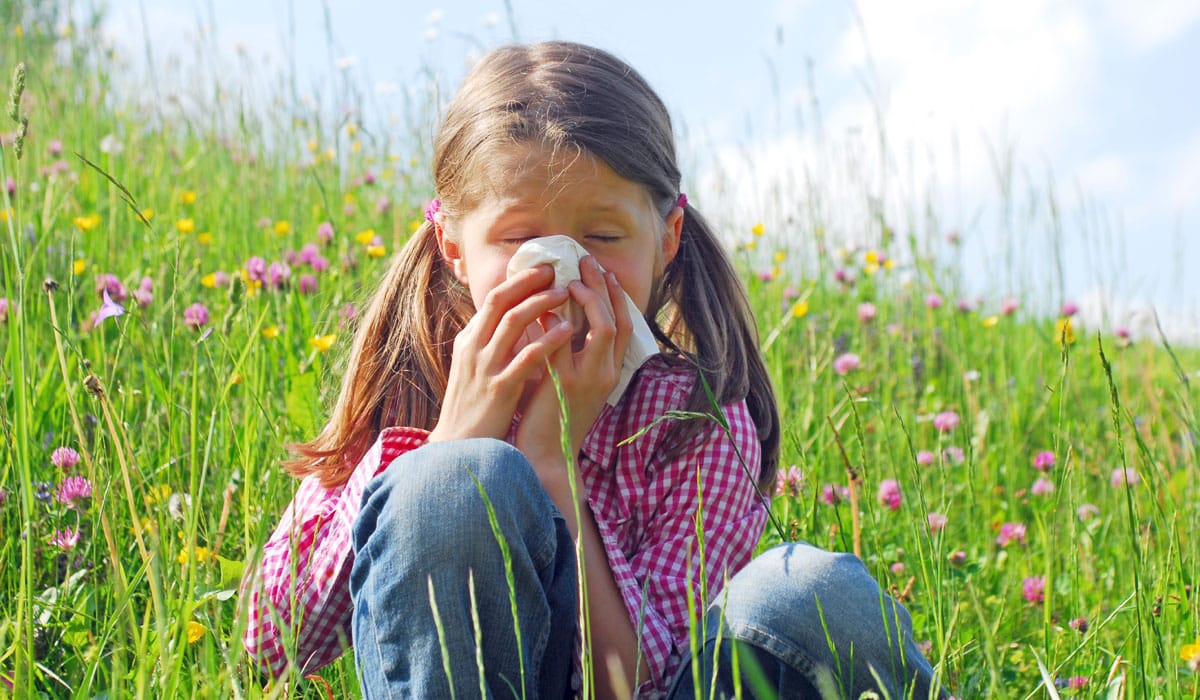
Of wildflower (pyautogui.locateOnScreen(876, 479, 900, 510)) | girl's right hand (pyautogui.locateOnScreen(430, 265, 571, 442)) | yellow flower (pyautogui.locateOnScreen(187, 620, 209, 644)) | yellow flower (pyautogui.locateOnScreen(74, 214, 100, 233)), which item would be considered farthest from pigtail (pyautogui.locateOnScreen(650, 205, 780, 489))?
yellow flower (pyautogui.locateOnScreen(74, 214, 100, 233))

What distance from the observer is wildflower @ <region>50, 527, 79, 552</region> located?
1.46 metres

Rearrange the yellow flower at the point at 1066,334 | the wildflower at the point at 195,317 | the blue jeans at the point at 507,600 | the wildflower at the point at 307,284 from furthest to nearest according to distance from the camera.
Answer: the wildflower at the point at 307,284, the wildflower at the point at 195,317, the blue jeans at the point at 507,600, the yellow flower at the point at 1066,334

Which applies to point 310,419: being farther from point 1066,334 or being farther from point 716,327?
point 1066,334

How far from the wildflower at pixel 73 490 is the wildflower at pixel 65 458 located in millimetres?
37

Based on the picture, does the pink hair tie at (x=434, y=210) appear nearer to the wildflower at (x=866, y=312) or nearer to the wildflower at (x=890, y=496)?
the wildflower at (x=890, y=496)

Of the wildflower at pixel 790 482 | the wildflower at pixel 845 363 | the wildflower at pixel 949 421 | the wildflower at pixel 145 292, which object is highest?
the wildflower at pixel 145 292

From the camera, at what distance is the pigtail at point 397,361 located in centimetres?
153

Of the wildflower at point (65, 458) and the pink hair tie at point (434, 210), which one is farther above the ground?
the pink hair tie at point (434, 210)

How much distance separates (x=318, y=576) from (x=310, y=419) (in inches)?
21.5

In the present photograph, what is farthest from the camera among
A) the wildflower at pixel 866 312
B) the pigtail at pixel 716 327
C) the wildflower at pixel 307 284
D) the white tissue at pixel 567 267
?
the wildflower at pixel 866 312

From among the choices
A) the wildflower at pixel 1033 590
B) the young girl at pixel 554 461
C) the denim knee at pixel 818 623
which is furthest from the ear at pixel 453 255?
the wildflower at pixel 1033 590

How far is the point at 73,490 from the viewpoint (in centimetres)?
152

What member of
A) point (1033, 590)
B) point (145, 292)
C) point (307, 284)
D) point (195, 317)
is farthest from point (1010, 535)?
point (145, 292)

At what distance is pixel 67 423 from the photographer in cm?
174
